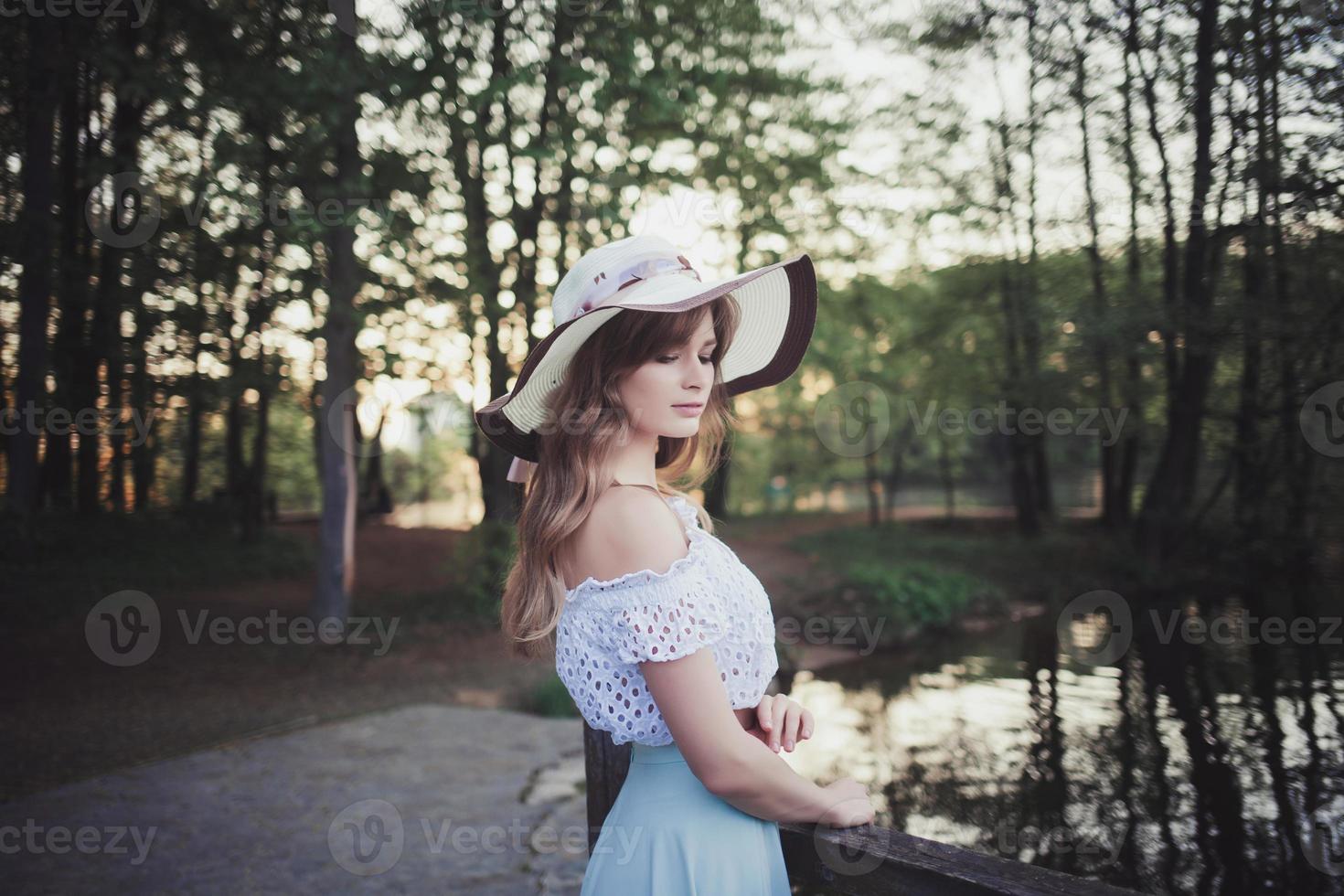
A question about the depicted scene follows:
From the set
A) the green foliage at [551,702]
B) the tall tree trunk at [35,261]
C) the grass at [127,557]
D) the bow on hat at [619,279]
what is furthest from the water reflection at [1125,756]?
the grass at [127,557]

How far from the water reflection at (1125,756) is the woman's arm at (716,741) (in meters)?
3.19

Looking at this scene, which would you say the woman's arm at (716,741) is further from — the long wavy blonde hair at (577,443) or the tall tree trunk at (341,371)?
the tall tree trunk at (341,371)

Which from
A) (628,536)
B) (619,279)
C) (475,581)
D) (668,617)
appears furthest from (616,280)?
(475,581)

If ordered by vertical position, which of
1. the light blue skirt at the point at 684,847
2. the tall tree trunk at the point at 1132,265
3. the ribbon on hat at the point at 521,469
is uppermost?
the tall tree trunk at the point at 1132,265

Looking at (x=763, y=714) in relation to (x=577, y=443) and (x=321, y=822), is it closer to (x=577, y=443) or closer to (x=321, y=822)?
(x=577, y=443)

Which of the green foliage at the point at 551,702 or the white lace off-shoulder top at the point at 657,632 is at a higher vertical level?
the white lace off-shoulder top at the point at 657,632

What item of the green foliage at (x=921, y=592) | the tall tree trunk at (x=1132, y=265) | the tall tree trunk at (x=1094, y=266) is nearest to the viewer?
the tall tree trunk at (x=1132, y=265)

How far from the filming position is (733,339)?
1669 millimetres

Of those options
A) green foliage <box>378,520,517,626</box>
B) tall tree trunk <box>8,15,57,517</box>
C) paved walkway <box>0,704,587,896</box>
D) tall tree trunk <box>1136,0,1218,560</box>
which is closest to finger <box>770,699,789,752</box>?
paved walkway <box>0,704,587,896</box>

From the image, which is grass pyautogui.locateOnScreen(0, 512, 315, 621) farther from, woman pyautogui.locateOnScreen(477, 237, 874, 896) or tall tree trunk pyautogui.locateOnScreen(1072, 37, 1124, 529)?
tall tree trunk pyautogui.locateOnScreen(1072, 37, 1124, 529)

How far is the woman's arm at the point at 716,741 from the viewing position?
1.20 metres

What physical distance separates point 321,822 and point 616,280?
3618 millimetres

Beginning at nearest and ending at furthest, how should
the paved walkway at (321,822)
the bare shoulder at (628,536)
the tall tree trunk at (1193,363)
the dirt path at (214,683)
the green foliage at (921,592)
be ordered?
1. the bare shoulder at (628,536)
2. the paved walkway at (321,822)
3. the dirt path at (214,683)
4. the tall tree trunk at (1193,363)
5. the green foliage at (921,592)

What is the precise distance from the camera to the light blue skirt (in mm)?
1331
